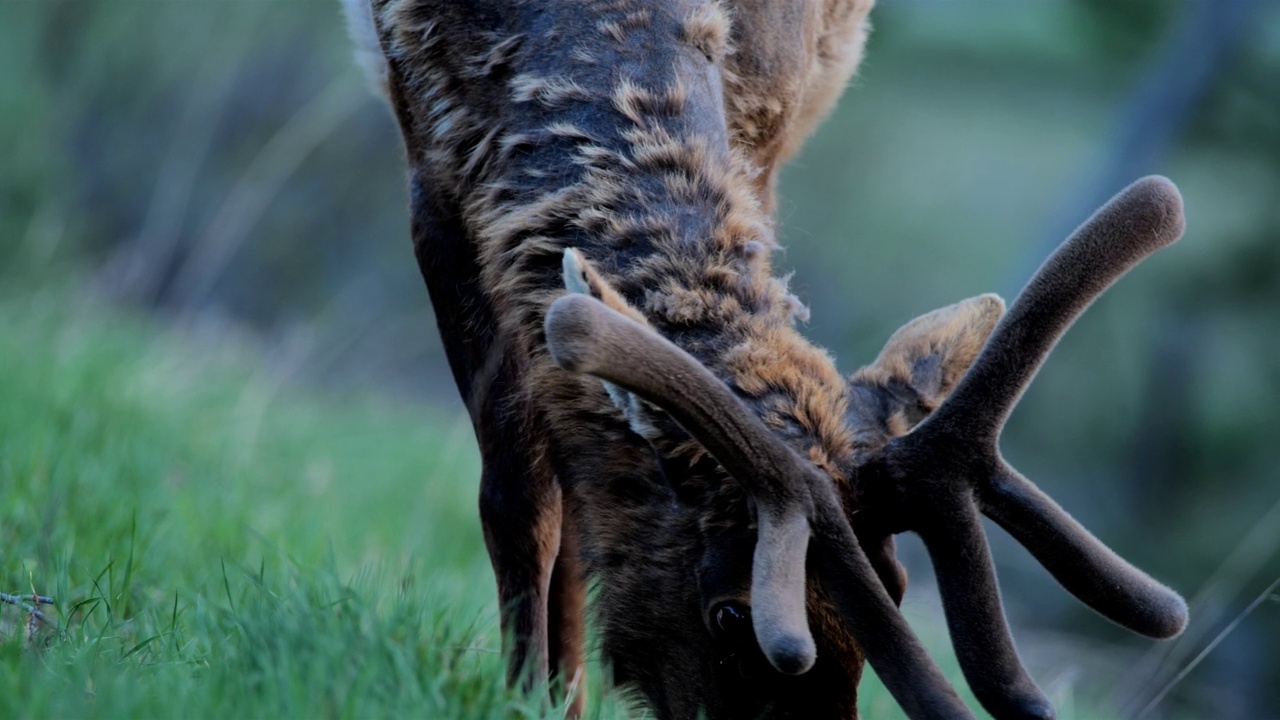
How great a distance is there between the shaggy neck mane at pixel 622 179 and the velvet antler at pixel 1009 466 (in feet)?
0.67

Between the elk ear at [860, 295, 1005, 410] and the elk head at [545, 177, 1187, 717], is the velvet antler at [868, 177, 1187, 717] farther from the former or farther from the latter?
the elk ear at [860, 295, 1005, 410]

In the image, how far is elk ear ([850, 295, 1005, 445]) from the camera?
359cm

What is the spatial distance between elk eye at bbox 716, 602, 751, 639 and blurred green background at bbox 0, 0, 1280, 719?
144 inches

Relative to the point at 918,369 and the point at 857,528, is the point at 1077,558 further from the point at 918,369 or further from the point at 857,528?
the point at 918,369

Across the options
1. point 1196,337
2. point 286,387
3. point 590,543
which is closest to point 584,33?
point 590,543

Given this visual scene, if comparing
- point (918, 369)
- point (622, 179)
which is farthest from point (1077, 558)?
point (622, 179)

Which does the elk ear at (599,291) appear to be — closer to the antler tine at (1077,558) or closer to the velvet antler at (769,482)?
the velvet antler at (769,482)

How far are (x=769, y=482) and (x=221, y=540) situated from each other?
8.13 feet

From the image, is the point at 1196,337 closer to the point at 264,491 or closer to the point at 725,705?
the point at 264,491

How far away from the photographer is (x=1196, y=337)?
45.1ft

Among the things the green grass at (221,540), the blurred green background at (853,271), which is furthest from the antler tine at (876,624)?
the blurred green background at (853,271)

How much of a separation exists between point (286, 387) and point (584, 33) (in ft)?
17.2

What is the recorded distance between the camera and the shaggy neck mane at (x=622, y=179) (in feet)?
11.6

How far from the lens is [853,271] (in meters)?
18.8
